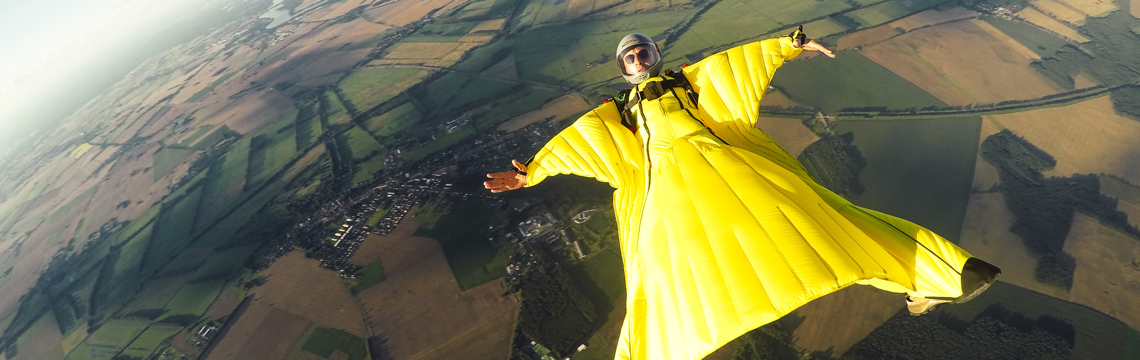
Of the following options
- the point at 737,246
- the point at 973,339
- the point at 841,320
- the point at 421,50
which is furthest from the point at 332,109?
the point at 973,339

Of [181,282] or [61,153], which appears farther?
[61,153]

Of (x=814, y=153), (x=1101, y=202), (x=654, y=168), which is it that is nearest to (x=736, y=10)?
→ (x=814, y=153)

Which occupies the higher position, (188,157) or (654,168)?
(654,168)

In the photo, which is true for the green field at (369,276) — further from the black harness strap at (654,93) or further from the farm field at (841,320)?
the farm field at (841,320)

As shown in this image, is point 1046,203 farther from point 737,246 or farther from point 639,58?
point 737,246

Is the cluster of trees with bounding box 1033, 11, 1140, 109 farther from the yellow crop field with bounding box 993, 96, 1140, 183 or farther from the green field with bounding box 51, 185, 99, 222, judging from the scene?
the green field with bounding box 51, 185, 99, 222

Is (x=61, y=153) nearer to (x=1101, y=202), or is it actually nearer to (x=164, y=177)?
(x=164, y=177)
